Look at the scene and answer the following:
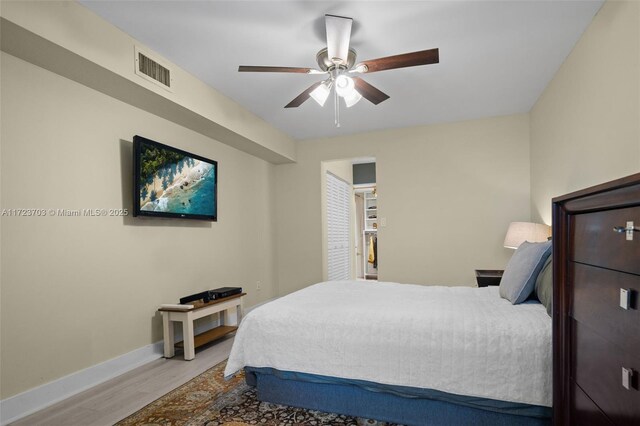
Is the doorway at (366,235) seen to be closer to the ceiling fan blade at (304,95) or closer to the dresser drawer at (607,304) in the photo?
the ceiling fan blade at (304,95)

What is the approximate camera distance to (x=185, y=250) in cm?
347

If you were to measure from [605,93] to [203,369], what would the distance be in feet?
11.2

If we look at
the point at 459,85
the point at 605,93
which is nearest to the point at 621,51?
the point at 605,93

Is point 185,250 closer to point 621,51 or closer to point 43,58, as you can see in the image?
point 43,58

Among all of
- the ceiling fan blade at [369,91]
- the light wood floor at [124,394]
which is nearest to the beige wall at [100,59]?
the ceiling fan blade at [369,91]

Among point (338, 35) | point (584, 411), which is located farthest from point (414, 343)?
point (338, 35)

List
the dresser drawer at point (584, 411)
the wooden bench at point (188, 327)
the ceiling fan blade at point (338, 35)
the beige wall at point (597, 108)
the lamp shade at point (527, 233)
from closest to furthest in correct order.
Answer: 1. the dresser drawer at point (584, 411)
2. the beige wall at point (597, 108)
3. the ceiling fan blade at point (338, 35)
4. the wooden bench at point (188, 327)
5. the lamp shade at point (527, 233)

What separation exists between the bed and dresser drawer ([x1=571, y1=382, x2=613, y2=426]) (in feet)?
0.87

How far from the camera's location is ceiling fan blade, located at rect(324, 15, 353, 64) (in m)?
2.18

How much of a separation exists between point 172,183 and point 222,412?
1.99m

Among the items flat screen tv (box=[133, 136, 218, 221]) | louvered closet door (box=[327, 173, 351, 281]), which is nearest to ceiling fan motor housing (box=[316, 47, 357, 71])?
flat screen tv (box=[133, 136, 218, 221])

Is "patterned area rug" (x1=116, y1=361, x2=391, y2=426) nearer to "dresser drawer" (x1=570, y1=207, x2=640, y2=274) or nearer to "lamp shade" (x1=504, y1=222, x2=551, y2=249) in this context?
"dresser drawer" (x1=570, y1=207, x2=640, y2=274)

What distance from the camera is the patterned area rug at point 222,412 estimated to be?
1.95 m

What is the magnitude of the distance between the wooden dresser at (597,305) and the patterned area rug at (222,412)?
1010 millimetres
